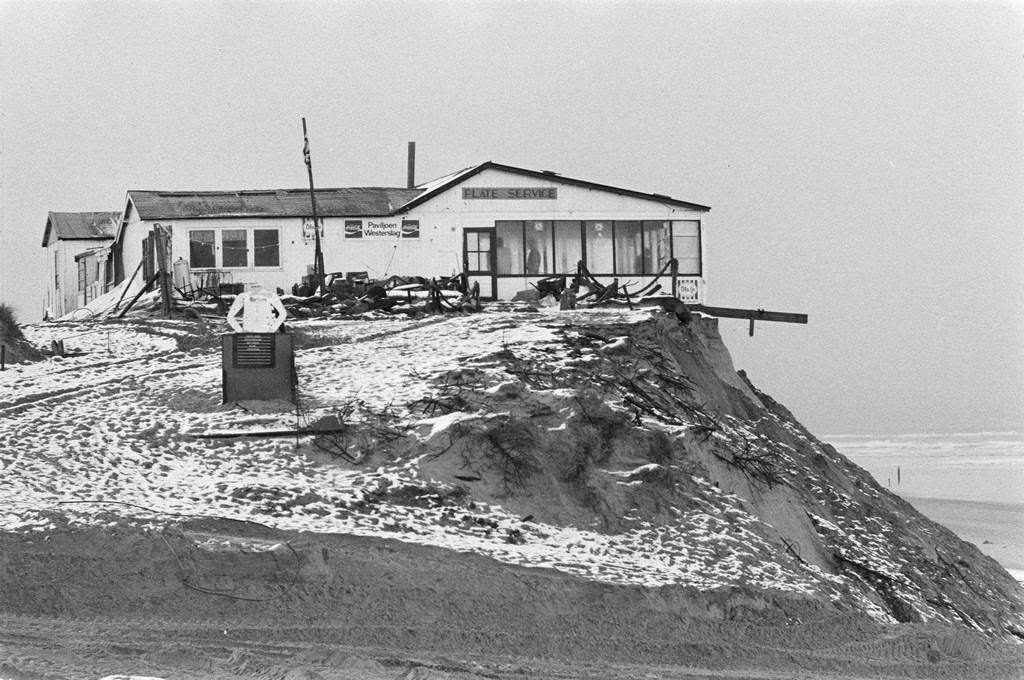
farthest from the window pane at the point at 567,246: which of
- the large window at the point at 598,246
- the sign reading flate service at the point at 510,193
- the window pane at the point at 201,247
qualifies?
the window pane at the point at 201,247

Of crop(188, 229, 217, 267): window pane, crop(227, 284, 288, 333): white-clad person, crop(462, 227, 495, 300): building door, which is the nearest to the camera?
crop(227, 284, 288, 333): white-clad person

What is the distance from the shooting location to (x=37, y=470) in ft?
56.0

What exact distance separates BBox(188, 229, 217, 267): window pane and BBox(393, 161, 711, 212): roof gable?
5104 mm

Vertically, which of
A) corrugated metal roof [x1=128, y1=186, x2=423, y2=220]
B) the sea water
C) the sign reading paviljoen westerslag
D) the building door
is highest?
corrugated metal roof [x1=128, y1=186, x2=423, y2=220]

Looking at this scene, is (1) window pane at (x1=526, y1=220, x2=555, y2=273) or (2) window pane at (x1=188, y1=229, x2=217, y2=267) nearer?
(2) window pane at (x1=188, y1=229, x2=217, y2=267)

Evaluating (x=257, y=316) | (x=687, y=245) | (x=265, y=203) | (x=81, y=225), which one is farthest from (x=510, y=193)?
(x=81, y=225)

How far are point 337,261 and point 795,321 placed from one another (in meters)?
13.6

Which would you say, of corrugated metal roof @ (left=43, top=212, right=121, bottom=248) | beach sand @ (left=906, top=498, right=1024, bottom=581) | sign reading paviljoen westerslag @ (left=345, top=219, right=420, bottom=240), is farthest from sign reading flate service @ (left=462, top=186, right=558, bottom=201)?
corrugated metal roof @ (left=43, top=212, right=121, bottom=248)

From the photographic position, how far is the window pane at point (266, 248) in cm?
3444

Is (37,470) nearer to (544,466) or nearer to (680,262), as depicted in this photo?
(544,466)

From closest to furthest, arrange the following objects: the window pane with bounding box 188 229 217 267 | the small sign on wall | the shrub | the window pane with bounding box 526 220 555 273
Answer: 1. the shrub
2. the window pane with bounding box 188 229 217 267
3. the small sign on wall
4. the window pane with bounding box 526 220 555 273

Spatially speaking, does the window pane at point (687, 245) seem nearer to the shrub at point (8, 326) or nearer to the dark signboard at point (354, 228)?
the dark signboard at point (354, 228)

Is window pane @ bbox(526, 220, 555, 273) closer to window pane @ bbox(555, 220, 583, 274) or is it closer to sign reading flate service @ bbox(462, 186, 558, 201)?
window pane @ bbox(555, 220, 583, 274)

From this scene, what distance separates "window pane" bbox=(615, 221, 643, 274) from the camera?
116 ft
